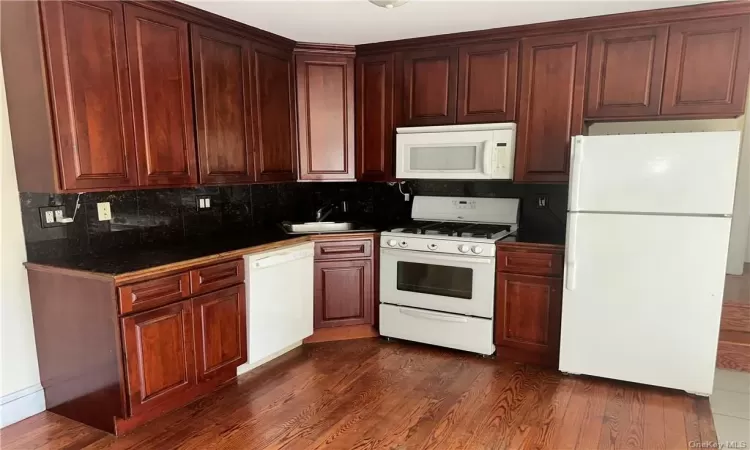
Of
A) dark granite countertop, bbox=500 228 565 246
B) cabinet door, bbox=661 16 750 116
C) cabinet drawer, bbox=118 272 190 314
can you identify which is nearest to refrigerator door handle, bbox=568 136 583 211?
dark granite countertop, bbox=500 228 565 246

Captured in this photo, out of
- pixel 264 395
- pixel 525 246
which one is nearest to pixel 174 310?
pixel 264 395

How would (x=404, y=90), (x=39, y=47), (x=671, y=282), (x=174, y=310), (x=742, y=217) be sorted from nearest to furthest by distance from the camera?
(x=39, y=47), (x=174, y=310), (x=671, y=282), (x=404, y=90), (x=742, y=217)

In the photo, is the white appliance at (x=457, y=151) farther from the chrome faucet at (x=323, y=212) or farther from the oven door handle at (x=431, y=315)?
the oven door handle at (x=431, y=315)

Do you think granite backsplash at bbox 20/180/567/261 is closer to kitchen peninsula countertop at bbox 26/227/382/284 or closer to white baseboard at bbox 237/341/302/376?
kitchen peninsula countertop at bbox 26/227/382/284

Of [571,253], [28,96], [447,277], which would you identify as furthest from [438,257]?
[28,96]

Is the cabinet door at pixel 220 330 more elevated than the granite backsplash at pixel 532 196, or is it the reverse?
the granite backsplash at pixel 532 196

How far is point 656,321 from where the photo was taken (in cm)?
259

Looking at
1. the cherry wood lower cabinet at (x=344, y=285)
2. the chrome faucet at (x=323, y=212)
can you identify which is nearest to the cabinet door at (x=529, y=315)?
the cherry wood lower cabinet at (x=344, y=285)

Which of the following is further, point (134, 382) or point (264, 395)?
point (264, 395)

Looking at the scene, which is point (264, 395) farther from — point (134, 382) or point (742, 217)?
point (742, 217)

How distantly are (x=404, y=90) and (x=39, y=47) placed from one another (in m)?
2.25

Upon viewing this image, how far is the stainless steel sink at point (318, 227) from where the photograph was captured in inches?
139

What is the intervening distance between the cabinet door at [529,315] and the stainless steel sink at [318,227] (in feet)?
4.15

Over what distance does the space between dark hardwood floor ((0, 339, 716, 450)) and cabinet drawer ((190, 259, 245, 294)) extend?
653 mm
